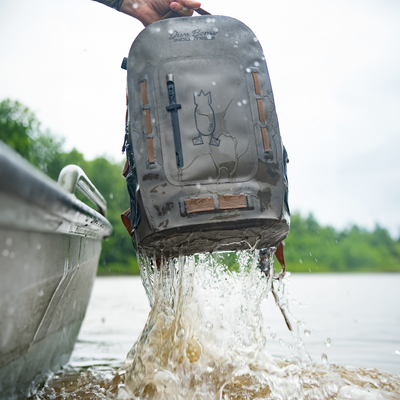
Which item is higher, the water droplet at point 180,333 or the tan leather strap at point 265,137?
the tan leather strap at point 265,137

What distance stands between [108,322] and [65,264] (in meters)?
3.71

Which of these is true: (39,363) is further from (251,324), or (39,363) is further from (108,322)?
(108,322)

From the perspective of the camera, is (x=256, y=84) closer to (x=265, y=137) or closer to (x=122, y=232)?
(x=265, y=137)

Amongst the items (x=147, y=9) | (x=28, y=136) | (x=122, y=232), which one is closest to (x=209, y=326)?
(x=147, y=9)

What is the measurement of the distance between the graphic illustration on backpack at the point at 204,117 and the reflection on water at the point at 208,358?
63cm

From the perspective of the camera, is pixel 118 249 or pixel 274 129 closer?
pixel 274 129

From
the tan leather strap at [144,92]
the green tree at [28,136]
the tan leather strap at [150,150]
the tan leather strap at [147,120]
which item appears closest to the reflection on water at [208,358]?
the tan leather strap at [150,150]

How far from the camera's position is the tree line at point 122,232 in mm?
30188

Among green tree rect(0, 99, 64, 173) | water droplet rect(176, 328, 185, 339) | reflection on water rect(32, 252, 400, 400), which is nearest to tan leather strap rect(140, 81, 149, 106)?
reflection on water rect(32, 252, 400, 400)

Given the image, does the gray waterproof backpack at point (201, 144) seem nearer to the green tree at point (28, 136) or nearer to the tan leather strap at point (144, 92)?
the tan leather strap at point (144, 92)

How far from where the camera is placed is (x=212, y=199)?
1.80 metres

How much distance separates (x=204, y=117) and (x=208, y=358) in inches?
53.9

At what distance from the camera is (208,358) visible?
7.91 ft

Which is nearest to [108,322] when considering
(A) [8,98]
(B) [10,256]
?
(B) [10,256]
